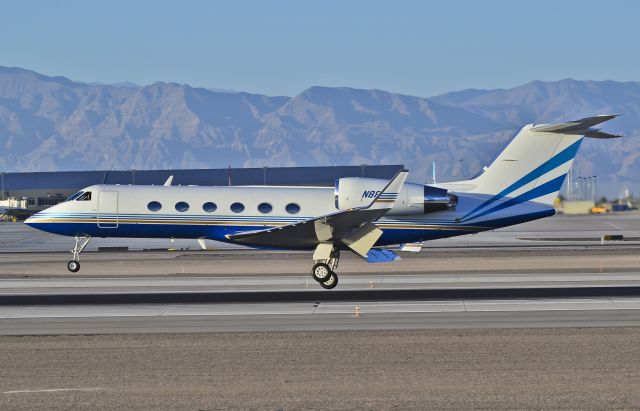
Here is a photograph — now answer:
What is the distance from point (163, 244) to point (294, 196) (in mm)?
22128

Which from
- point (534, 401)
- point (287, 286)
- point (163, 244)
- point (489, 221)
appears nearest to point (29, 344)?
point (534, 401)

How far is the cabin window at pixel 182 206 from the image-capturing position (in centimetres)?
3359

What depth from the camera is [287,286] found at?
104ft

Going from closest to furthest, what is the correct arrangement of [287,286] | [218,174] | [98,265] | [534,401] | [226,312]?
[534,401] < [226,312] < [287,286] < [98,265] < [218,174]

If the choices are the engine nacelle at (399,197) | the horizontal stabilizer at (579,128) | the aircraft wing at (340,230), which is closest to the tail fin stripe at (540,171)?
the horizontal stabilizer at (579,128)

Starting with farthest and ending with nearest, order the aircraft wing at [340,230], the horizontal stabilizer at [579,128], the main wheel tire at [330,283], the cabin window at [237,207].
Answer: the cabin window at [237,207] < the horizontal stabilizer at [579,128] < the main wheel tire at [330,283] < the aircraft wing at [340,230]

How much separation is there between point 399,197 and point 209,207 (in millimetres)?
6219

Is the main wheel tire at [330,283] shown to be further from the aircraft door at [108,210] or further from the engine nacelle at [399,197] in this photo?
the aircraft door at [108,210]

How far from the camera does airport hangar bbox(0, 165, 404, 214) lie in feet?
Result: 275

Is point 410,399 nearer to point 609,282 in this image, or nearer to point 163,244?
point 609,282

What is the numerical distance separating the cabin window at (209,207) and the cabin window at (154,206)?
1518 millimetres

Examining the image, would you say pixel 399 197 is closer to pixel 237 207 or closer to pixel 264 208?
pixel 264 208

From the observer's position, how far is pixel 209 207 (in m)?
33.6

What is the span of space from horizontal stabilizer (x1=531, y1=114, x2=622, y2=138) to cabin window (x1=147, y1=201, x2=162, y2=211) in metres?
12.6
